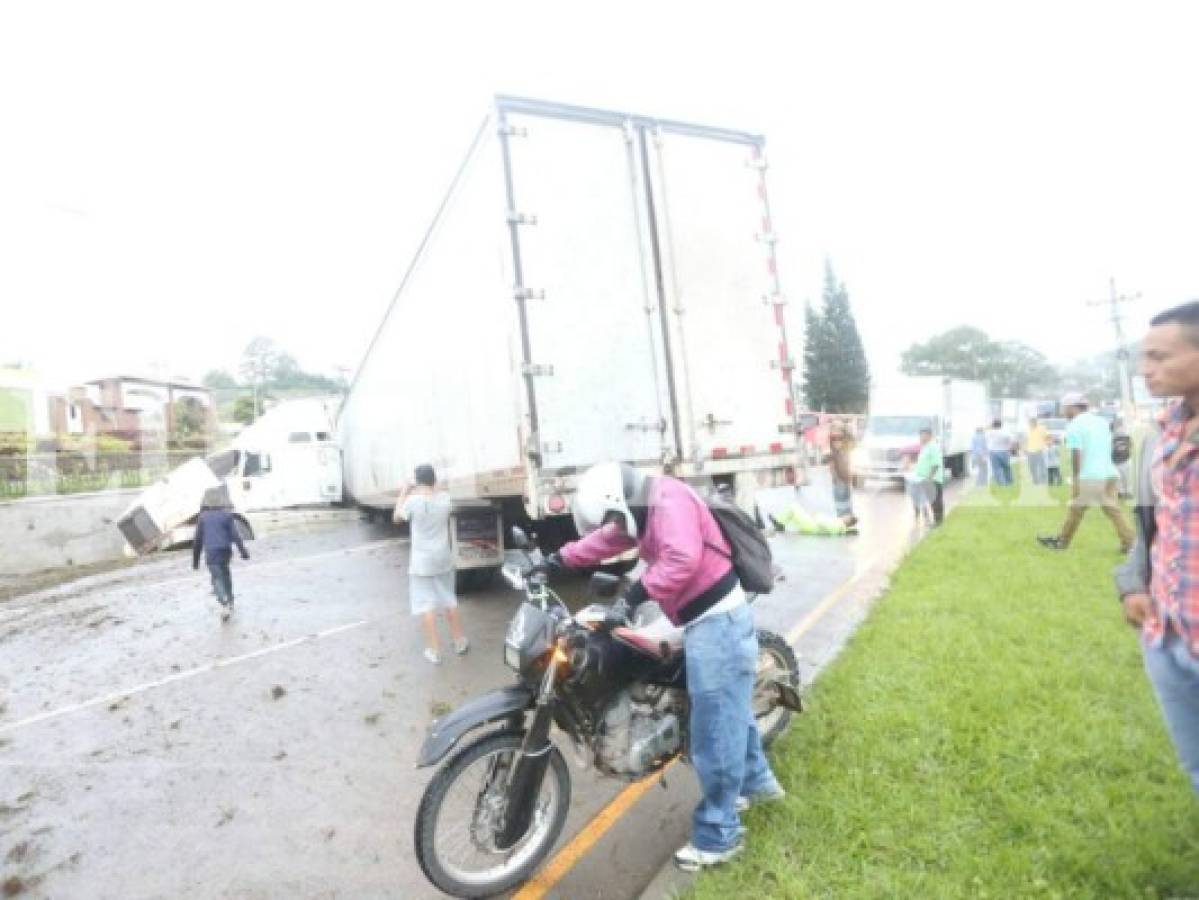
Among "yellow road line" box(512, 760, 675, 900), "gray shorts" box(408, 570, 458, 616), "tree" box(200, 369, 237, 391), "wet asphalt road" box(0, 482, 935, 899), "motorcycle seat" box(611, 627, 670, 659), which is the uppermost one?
"tree" box(200, 369, 237, 391)

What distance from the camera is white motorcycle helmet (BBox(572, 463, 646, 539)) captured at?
9.12ft

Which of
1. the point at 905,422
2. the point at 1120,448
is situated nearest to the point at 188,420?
the point at 905,422

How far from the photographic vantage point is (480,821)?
109 inches

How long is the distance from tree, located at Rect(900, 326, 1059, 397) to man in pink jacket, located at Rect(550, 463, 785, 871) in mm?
91318

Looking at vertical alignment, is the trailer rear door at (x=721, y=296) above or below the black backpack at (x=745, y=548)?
above

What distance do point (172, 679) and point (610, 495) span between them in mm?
5341

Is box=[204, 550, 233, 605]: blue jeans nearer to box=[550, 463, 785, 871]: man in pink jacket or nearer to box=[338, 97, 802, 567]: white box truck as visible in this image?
box=[338, 97, 802, 567]: white box truck

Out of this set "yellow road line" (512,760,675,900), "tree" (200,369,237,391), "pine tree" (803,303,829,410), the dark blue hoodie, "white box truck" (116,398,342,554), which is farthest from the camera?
"tree" (200,369,237,391)

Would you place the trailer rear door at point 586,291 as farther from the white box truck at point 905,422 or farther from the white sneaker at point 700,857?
the white box truck at point 905,422

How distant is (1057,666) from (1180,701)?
240 cm

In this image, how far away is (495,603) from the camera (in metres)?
7.81

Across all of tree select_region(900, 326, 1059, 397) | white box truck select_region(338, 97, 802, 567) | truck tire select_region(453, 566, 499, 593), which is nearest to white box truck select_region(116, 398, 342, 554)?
truck tire select_region(453, 566, 499, 593)

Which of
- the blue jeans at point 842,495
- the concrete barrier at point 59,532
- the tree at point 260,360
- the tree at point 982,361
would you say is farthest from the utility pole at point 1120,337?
the tree at point 260,360

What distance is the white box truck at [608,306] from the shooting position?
541 centimetres
